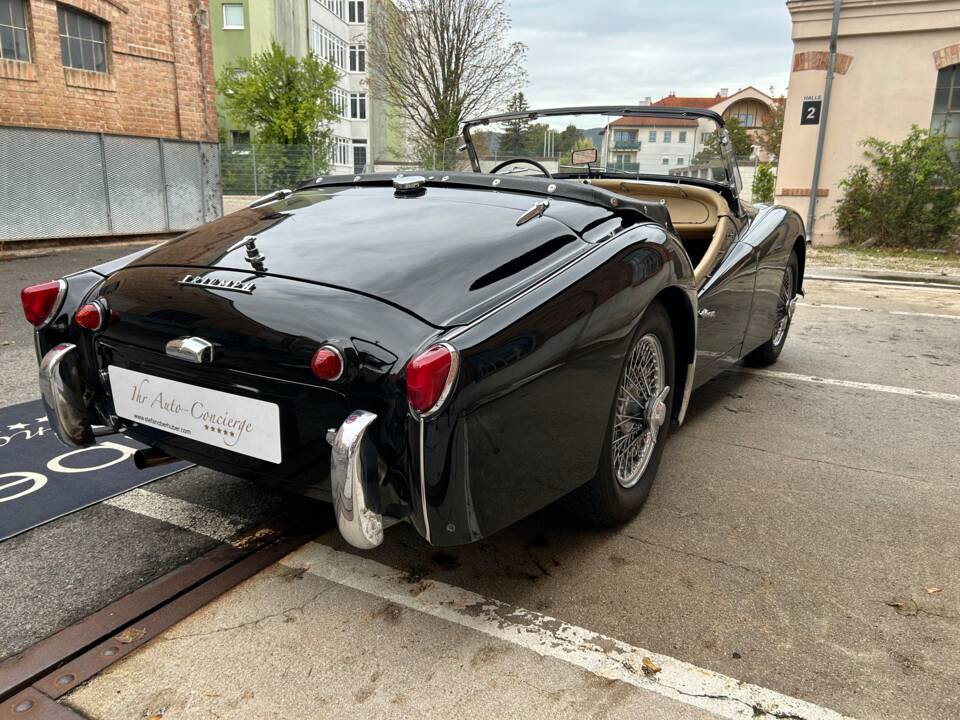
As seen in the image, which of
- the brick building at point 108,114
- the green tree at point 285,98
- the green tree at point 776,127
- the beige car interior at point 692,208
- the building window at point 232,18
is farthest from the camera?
the green tree at point 776,127

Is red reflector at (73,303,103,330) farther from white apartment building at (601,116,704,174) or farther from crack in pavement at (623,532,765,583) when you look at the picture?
white apartment building at (601,116,704,174)

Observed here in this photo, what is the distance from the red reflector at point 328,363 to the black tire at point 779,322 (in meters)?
3.70

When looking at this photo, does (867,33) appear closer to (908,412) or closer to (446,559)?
(908,412)

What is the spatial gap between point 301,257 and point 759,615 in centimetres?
174

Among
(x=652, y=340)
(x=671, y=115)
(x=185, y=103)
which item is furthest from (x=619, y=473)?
(x=185, y=103)

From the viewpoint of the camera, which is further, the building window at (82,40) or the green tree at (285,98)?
the green tree at (285,98)

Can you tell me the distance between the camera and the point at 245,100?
1006 inches

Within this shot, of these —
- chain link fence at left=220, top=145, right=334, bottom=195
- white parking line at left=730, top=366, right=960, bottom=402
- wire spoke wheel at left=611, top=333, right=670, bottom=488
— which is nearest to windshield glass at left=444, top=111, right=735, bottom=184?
white parking line at left=730, top=366, right=960, bottom=402

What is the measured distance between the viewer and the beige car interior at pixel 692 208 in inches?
158

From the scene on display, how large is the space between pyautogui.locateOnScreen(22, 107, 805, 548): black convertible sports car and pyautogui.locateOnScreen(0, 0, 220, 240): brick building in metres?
12.1

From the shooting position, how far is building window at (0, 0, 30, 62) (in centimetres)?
1248

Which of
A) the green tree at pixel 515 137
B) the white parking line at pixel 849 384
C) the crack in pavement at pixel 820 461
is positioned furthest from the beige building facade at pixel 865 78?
the crack in pavement at pixel 820 461

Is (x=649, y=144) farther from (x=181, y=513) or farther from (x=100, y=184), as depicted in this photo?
(x=100, y=184)

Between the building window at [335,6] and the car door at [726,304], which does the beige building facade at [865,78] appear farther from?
the building window at [335,6]
